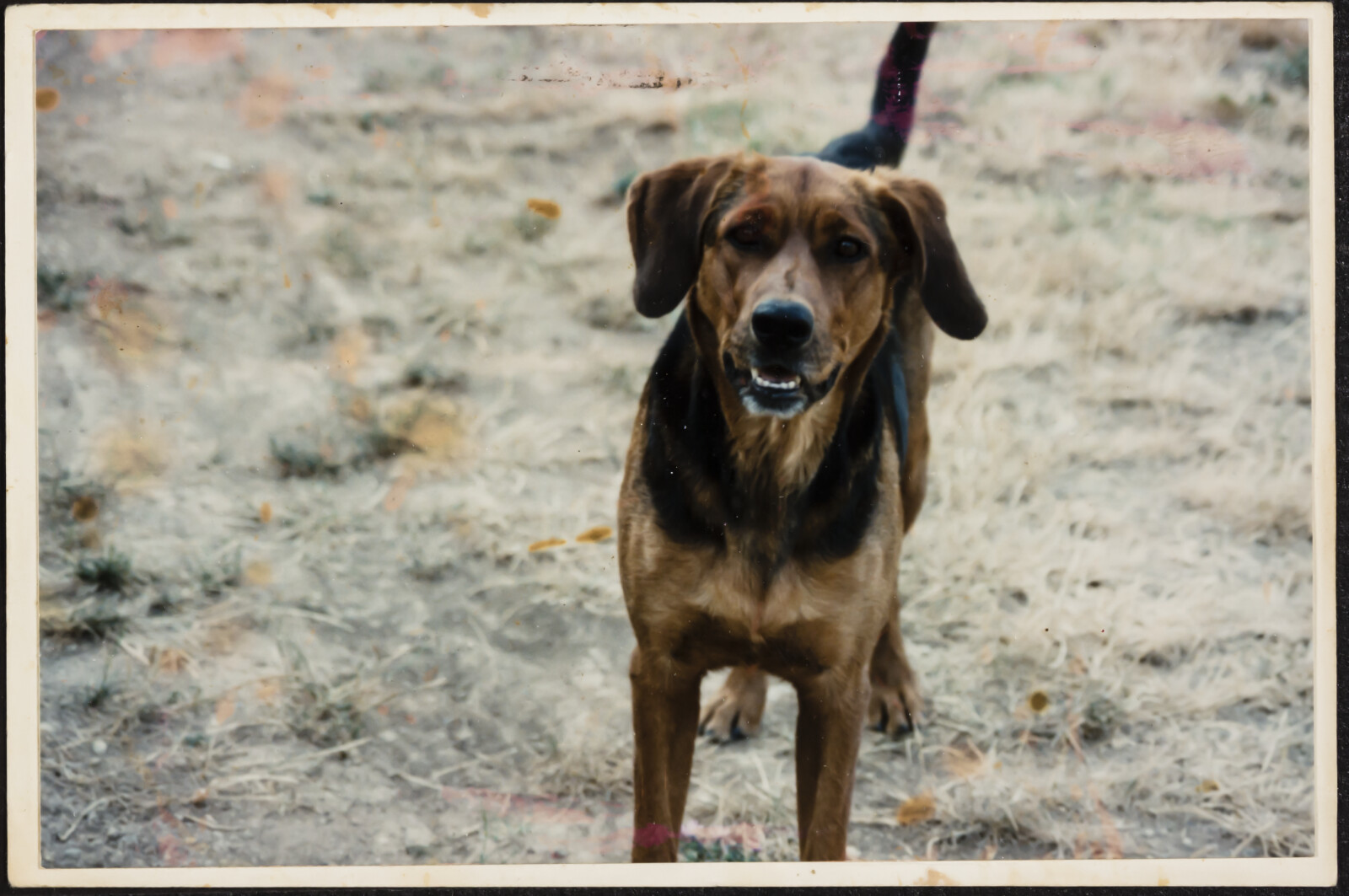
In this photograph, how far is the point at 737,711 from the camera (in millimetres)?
3191

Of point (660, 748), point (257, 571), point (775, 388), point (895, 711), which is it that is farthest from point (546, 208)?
point (895, 711)

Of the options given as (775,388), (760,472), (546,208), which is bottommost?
(760,472)

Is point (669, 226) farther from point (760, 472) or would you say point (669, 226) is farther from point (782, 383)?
point (760, 472)

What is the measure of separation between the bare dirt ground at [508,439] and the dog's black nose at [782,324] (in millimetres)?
714

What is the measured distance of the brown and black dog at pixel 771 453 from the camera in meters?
2.44

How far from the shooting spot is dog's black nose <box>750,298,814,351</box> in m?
2.30

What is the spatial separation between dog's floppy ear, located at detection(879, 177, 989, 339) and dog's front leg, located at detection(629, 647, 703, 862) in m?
1.05

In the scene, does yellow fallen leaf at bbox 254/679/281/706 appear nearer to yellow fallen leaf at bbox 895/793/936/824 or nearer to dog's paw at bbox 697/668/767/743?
dog's paw at bbox 697/668/767/743

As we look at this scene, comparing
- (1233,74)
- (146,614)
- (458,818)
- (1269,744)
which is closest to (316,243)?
(146,614)

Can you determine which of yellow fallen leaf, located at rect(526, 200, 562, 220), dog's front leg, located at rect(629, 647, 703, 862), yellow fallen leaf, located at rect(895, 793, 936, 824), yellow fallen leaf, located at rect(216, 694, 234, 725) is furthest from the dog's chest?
yellow fallen leaf, located at rect(216, 694, 234, 725)

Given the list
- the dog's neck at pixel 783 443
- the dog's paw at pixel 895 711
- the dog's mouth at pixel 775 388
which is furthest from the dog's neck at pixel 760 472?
the dog's paw at pixel 895 711

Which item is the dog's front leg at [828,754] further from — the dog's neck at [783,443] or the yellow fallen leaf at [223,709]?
the yellow fallen leaf at [223,709]

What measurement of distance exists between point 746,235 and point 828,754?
4.11 feet

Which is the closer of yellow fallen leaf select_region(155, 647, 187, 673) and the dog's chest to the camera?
the dog's chest
